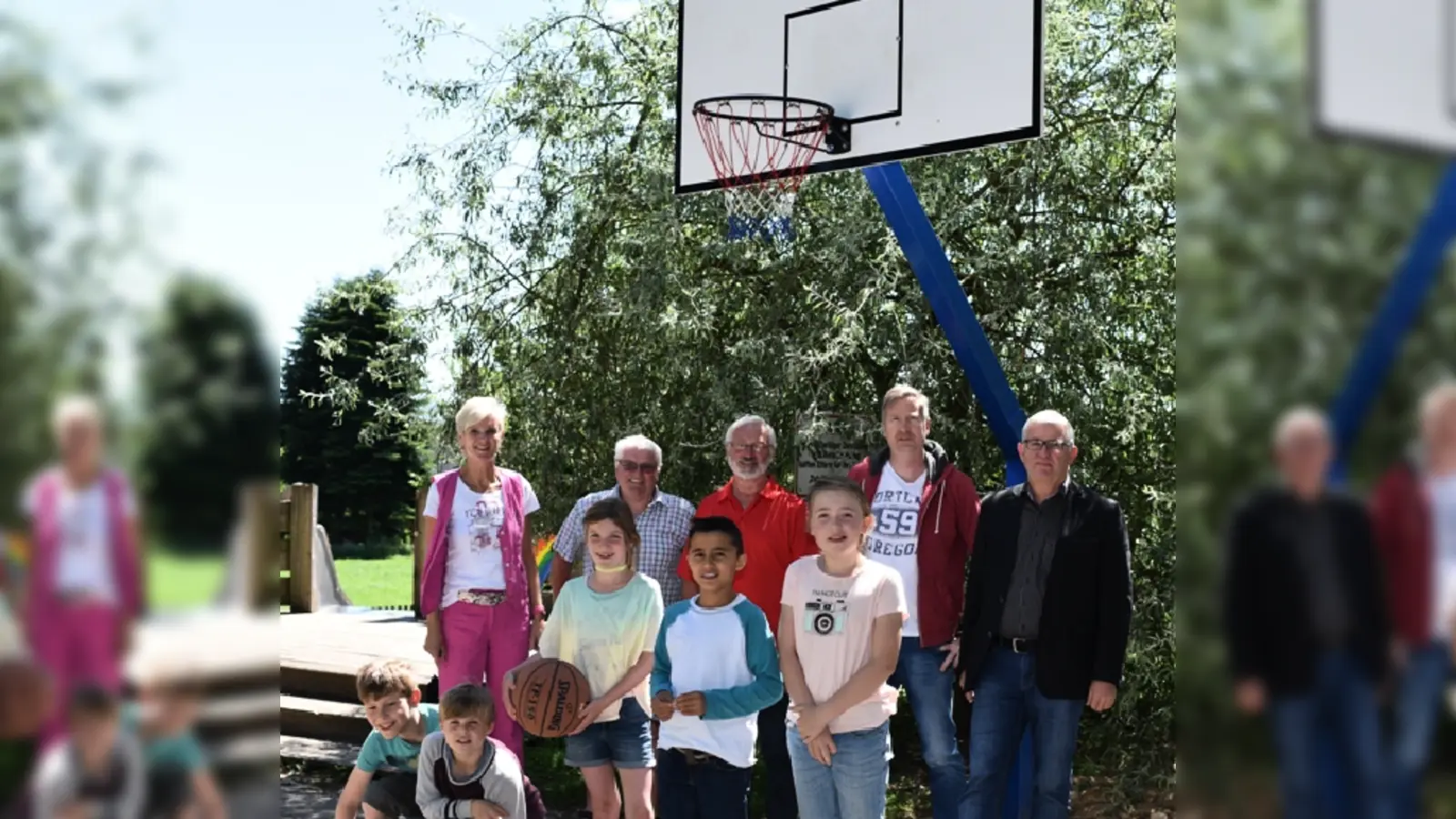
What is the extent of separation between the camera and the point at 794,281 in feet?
30.3

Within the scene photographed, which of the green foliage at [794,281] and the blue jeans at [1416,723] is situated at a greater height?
the green foliage at [794,281]

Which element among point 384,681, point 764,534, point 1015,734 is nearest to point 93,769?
point 384,681

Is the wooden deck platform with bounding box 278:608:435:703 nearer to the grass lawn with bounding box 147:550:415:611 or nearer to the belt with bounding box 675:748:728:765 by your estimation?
the belt with bounding box 675:748:728:765

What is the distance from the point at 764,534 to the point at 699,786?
1.13 metres

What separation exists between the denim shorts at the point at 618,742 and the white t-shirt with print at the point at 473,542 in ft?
2.78

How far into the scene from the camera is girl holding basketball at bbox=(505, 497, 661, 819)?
5.38 m

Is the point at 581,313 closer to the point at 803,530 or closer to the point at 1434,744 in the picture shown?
the point at 803,530

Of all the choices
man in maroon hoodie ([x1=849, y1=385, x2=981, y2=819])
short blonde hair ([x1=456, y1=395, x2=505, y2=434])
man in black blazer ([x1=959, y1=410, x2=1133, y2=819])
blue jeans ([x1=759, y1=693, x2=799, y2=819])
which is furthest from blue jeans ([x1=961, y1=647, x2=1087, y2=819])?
short blonde hair ([x1=456, y1=395, x2=505, y2=434])

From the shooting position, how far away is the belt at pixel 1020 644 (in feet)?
17.5

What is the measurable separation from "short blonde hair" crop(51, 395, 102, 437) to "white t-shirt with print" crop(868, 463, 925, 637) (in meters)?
4.86

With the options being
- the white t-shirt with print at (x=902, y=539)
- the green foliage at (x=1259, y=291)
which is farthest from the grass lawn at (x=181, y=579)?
the white t-shirt with print at (x=902, y=539)

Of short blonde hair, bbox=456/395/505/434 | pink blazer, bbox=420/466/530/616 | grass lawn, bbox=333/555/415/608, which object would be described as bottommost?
grass lawn, bbox=333/555/415/608

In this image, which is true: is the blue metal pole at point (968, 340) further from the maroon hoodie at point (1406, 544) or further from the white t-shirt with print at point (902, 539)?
the maroon hoodie at point (1406, 544)

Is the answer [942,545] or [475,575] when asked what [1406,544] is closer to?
[942,545]
